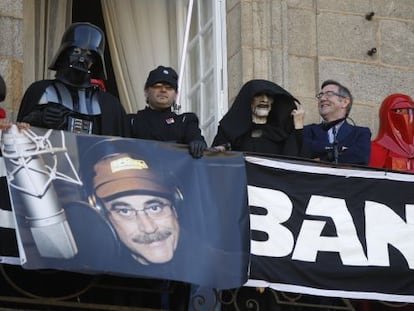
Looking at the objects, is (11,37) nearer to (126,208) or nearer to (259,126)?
(259,126)

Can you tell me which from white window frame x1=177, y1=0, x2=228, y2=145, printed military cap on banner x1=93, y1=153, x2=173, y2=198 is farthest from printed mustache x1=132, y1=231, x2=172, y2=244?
white window frame x1=177, y1=0, x2=228, y2=145

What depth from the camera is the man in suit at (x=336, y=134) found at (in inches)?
456

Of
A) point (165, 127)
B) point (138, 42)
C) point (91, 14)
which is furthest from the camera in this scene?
point (91, 14)

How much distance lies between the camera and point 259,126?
37.1ft

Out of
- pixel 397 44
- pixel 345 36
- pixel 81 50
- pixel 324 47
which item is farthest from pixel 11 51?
pixel 397 44

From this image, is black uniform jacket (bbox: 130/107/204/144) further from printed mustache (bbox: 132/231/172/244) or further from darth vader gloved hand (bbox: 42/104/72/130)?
printed mustache (bbox: 132/231/172/244)

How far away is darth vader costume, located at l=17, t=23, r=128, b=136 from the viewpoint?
10703 mm

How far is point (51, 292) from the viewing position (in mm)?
10578

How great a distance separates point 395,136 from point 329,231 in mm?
1591

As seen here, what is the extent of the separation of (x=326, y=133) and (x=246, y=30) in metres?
1.40

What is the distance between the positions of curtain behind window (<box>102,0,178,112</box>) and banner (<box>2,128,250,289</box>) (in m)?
3.17

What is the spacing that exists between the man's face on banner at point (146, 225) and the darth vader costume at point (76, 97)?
747 millimetres

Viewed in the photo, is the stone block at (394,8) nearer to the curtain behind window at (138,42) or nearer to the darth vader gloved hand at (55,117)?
the curtain behind window at (138,42)

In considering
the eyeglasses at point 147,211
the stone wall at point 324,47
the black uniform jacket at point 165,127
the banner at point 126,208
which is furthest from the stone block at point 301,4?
the eyeglasses at point 147,211
